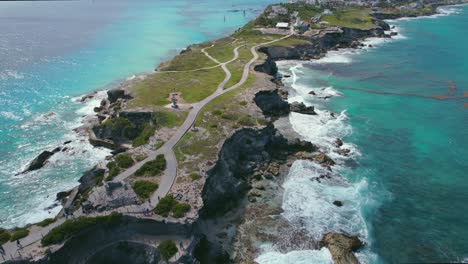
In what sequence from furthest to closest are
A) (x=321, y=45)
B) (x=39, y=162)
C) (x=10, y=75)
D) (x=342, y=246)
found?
1. (x=321, y=45)
2. (x=10, y=75)
3. (x=39, y=162)
4. (x=342, y=246)

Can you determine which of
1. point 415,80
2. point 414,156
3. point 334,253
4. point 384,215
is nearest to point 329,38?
point 415,80

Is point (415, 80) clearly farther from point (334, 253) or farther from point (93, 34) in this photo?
point (93, 34)

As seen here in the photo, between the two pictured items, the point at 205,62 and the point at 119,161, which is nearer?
the point at 119,161

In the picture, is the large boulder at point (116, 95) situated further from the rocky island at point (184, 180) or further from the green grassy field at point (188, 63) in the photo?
the green grassy field at point (188, 63)

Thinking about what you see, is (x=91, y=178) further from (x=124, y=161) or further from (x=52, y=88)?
(x=52, y=88)

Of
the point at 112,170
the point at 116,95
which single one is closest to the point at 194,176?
the point at 112,170

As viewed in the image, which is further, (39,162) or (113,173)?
(39,162)

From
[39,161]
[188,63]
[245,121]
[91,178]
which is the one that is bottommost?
[39,161]
